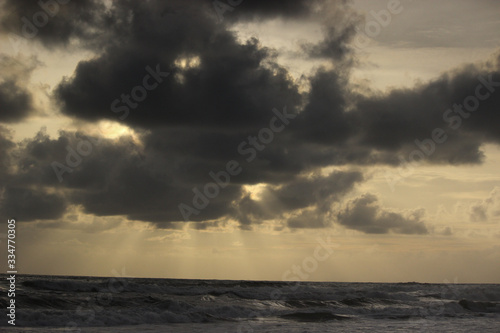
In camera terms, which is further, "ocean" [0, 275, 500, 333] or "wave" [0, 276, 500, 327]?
"wave" [0, 276, 500, 327]

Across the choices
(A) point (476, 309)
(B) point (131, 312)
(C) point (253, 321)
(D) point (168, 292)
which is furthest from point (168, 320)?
(A) point (476, 309)

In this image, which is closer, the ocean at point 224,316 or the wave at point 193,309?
the ocean at point 224,316

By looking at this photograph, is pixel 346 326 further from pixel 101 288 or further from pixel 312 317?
pixel 101 288

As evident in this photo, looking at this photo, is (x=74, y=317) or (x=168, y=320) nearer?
(x=74, y=317)

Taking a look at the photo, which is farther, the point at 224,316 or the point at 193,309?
the point at 224,316

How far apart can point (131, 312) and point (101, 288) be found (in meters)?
26.5

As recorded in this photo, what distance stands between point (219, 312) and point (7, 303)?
14497 mm

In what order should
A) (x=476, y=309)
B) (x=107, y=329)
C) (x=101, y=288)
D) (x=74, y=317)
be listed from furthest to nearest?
1. (x=101, y=288)
2. (x=476, y=309)
3. (x=74, y=317)
4. (x=107, y=329)

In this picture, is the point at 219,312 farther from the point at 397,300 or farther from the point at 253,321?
the point at 397,300

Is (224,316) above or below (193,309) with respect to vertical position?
below

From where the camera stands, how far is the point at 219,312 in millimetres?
38188

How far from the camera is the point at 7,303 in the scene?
34.6m

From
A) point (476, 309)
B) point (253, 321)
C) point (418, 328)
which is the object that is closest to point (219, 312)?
point (253, 321)

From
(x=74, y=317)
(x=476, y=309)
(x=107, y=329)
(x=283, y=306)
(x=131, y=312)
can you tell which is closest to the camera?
(x=107, y=329)
